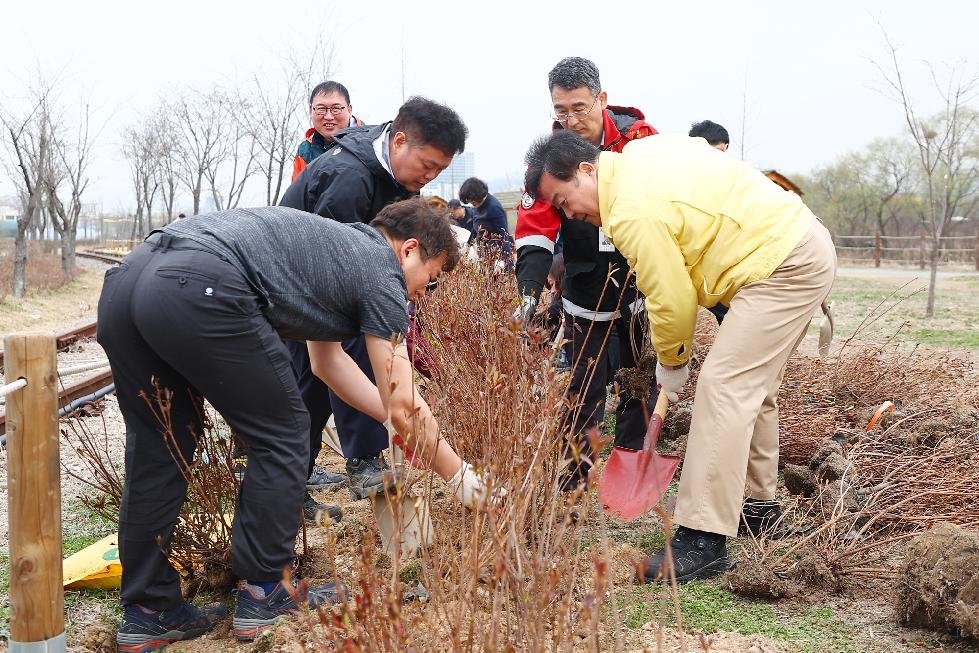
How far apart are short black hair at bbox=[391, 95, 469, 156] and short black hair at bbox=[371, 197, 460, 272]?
771 millimetres

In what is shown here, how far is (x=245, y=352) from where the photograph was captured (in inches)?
93.0

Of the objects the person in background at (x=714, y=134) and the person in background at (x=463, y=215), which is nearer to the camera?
the person in background at (x=714, y=134)

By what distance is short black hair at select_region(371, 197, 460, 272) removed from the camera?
2604 millimetres

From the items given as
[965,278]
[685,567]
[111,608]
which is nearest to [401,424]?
[685,567]

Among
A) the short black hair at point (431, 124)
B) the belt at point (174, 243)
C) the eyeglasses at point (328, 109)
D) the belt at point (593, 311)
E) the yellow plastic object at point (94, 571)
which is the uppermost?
the eyeglasses at point (328, 109)

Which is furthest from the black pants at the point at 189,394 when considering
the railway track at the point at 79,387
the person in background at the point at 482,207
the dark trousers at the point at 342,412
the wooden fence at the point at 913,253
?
the wooden fence at the point at 913,253

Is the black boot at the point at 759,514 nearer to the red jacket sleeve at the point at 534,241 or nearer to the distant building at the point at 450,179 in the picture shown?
the red jacket sleeve at the point at 534,241

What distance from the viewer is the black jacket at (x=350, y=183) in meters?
3.45

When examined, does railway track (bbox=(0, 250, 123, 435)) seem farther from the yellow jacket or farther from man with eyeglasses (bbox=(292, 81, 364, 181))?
the yellow jacket

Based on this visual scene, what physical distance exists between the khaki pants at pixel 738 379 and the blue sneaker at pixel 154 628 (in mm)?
1545

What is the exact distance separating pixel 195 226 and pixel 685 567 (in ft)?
5.97

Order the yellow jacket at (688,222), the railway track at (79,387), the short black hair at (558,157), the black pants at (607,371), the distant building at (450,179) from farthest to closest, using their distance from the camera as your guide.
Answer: the distant building at (450,179)
the railway track at (79,387)
the black pants at (607,371)
the short black hair at (558,157)
the yellow jacket at (688,222)

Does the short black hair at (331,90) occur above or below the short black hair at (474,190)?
above

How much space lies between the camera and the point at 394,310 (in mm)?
2416
